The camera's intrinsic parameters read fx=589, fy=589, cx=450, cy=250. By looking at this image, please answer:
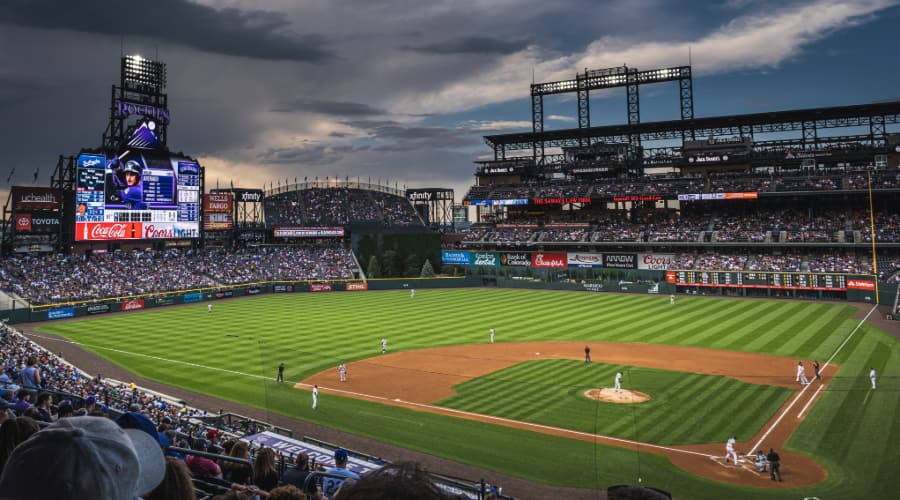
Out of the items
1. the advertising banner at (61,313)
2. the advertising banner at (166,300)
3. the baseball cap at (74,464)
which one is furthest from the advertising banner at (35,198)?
the baseball cap at (74,464)

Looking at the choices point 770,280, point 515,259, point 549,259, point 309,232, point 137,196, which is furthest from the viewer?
point 309,232

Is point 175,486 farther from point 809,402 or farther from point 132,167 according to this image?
point 132,167

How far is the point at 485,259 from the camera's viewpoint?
273ft

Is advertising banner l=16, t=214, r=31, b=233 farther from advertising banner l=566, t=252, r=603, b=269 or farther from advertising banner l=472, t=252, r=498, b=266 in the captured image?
advertising banner l=566, t=252, r=603, b=269

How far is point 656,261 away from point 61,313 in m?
62.4

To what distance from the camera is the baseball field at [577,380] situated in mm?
18141

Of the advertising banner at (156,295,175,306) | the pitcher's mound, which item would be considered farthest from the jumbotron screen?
the pitcher's mound

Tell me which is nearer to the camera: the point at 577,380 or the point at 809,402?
the point at 809,402

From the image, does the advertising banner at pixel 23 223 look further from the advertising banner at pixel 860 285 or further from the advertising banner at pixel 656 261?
the advertising banner at pixel 860 285

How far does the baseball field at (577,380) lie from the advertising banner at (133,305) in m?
2.04

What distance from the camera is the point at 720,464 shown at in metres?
18.5

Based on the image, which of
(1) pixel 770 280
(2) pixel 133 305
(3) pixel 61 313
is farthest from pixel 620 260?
(3) pixel 61 313

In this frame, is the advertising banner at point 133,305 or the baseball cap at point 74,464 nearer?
the baseball cap at point 74,464

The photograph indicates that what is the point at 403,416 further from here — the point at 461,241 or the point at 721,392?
the point at 461,241
